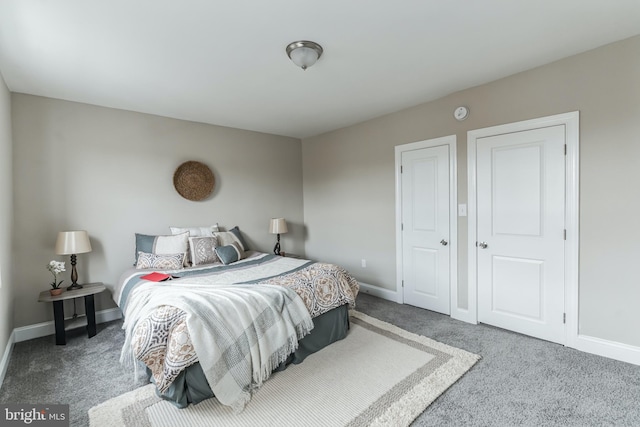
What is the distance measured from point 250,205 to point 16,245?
2549 mm

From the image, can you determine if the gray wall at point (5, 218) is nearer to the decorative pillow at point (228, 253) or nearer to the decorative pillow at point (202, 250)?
the decorative pillow at point (202, 250)

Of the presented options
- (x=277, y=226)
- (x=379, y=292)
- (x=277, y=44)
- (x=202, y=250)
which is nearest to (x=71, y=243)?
(x=202, y=250)

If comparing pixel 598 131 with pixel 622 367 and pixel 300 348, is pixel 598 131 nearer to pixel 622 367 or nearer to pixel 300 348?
pixel 622 367

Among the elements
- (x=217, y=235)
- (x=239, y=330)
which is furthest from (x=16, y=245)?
(x=239, y=330)

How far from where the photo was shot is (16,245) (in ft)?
9.38

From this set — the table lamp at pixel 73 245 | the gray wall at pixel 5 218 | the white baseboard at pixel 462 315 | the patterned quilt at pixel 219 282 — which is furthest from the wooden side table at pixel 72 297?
the white baseboard at pixel 462 315

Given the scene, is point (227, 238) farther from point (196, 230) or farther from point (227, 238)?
point (196, 230)

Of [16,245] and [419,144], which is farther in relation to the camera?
[419,144]

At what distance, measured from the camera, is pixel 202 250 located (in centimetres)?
344

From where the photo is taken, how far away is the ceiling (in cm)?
177

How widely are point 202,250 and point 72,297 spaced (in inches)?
48.0

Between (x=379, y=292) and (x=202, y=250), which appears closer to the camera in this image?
(x=202, y=250)

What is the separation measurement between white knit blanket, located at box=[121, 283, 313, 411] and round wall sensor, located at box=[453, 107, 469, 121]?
247 cm

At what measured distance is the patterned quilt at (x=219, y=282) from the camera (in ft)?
5.81
